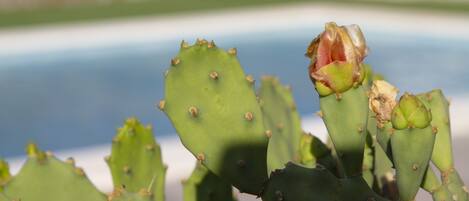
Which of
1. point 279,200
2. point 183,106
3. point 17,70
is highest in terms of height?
point 17,70

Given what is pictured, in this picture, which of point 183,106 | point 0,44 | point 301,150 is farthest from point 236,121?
point 0,44

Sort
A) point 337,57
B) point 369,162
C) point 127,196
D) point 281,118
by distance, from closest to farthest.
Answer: point 337,57 < point 127,196 < point 369,162 < point 281,118

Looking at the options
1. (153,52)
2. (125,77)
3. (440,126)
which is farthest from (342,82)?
(153,52)

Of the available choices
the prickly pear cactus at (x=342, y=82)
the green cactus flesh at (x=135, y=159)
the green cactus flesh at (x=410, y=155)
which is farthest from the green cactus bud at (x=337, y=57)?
the green cactus flesh at (x=135, y=159)

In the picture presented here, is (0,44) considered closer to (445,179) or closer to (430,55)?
(430,55)

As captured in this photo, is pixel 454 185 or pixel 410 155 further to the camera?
pixel 454 185

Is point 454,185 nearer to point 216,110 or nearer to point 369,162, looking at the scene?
point 369,162

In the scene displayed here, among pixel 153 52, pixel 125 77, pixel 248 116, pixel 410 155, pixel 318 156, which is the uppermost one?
pixel 153 52
